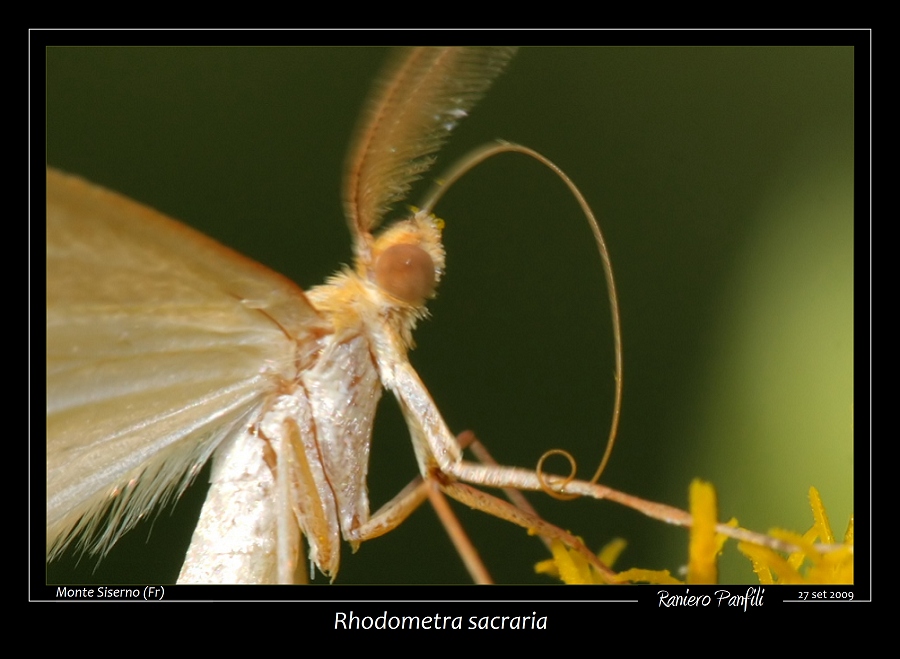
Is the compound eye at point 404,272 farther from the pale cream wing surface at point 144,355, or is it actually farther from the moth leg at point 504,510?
the moth leg at point 504,510

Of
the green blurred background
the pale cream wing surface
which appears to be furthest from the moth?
the green blurred background

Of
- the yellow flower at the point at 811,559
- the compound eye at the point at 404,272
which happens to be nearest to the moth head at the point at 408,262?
the compound eye at the point at 404,272

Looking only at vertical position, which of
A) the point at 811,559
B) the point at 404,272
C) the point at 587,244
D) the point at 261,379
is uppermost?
the point at 587,244

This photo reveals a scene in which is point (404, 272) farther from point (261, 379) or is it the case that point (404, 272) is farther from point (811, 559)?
point (811, 559)

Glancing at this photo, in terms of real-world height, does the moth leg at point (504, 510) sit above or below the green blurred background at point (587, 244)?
below

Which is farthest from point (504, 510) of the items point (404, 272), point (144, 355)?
point (144, 355)

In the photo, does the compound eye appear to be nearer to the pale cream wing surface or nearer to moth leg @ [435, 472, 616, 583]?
the pale cream wing surface
